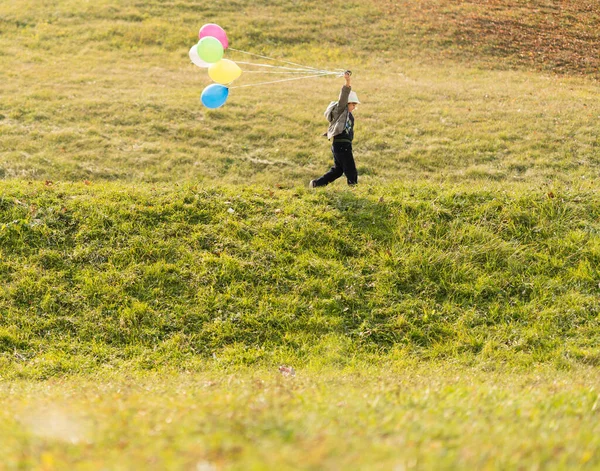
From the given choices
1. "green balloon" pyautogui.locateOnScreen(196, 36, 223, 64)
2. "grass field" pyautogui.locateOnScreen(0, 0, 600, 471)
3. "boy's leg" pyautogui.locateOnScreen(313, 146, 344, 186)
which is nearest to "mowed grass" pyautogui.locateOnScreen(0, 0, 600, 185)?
"grass field" pyautogui.locateOnScreen(0, 0, 600, 471)

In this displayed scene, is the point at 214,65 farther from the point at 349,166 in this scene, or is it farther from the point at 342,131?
the point at 349,166

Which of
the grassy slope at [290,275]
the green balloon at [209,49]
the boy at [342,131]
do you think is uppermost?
the green balloon at [209,49]

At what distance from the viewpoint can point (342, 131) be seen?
9.31m

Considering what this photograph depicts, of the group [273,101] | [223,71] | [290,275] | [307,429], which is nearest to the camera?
[307,429]

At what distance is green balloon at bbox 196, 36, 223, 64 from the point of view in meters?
8.76

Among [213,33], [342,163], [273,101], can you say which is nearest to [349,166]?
[342,163]

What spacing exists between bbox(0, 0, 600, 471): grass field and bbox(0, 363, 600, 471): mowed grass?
0.02m

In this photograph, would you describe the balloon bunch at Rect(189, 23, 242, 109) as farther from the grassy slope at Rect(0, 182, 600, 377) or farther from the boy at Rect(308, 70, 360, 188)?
the boy at Rect(308, 70, 360, 188)

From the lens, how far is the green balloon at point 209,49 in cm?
876

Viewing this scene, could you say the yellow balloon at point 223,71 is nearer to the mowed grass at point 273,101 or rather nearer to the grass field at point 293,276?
the grass field at point 293,276

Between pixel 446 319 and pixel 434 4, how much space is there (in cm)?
2335

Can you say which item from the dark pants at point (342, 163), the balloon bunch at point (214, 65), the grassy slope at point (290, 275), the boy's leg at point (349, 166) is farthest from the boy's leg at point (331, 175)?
the balloon bunch at point (214, 65)

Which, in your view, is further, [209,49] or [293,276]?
[209,49]

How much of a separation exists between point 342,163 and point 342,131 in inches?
24.6
